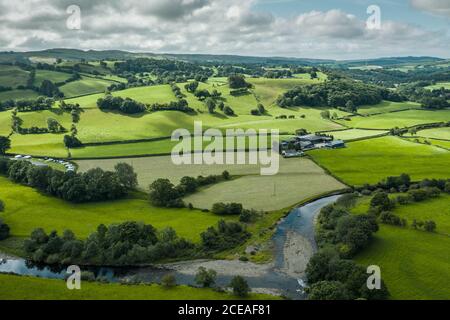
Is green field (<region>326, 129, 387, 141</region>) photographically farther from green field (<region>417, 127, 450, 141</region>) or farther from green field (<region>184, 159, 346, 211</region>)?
green field (<region>184, 159, 346, 211</region>)

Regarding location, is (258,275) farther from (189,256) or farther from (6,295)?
(6,295)

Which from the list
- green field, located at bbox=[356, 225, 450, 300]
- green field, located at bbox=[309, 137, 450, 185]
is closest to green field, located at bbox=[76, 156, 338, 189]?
green field, located at bbox=[309, 137, 450, 185]


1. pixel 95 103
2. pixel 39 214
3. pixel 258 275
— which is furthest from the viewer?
pixel 95 103

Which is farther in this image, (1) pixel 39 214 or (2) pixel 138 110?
(2) pixel 138 110

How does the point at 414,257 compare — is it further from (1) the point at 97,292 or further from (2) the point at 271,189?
(1) the point at 97,292

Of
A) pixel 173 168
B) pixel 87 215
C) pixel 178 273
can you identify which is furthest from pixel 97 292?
pixel 173 168

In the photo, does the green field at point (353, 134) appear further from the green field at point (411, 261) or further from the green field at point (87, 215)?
the green field at point (87, 215)
